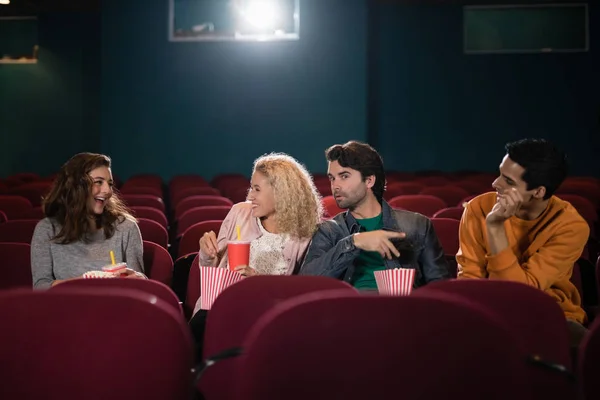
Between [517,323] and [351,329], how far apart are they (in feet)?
2.06

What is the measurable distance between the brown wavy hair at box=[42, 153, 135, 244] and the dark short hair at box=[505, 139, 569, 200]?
71.7 inches

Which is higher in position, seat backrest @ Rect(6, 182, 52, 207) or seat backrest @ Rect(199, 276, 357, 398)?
seat backrest @ Rect(6, 182, 52, 207)

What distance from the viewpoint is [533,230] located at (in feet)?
9.37

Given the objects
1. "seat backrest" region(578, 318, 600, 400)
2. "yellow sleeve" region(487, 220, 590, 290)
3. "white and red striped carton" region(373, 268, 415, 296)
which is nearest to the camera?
"seat backrest" region(578, 318, 600, 400)

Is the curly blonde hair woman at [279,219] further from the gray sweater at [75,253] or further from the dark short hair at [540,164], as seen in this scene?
the dark short hair at [540,164]

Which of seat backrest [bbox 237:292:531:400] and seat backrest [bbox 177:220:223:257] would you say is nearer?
seat backrest [bbox 237:292:531:400]

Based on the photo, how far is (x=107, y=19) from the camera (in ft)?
35.1

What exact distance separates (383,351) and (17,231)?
3.30 m

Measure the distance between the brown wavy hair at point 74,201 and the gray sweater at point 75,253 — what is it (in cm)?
4

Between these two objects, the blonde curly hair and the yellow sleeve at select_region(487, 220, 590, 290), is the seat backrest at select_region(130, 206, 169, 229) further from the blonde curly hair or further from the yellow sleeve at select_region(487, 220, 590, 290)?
the yellow sleeve at select_region(487, 220, 590, 290)

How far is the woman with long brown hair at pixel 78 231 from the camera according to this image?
3127 mm

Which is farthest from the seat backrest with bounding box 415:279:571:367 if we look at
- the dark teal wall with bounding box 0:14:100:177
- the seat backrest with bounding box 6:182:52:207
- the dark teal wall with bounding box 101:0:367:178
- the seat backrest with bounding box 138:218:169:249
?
the dark teal wall with bounding box 0:14:100:177

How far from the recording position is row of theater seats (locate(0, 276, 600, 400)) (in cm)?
134

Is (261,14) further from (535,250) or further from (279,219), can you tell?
(535,250)
